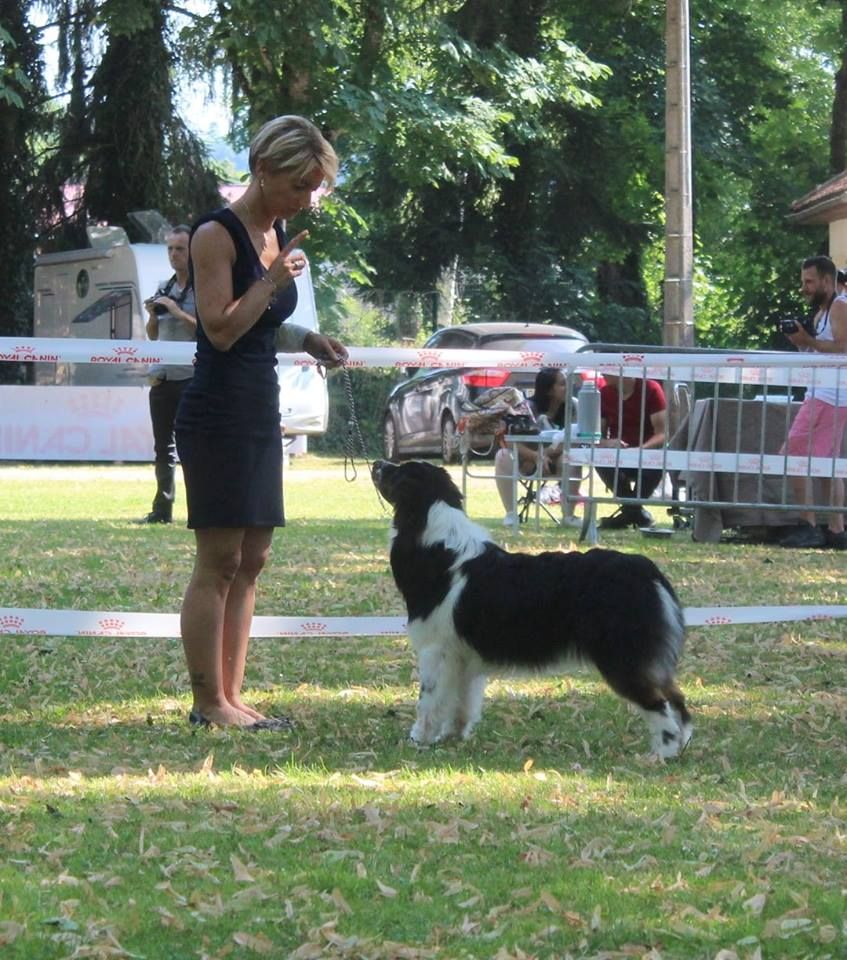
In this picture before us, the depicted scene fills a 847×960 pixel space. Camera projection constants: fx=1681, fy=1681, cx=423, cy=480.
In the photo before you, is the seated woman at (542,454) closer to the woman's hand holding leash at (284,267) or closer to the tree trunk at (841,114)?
the woman's hand holding leash at (284,267)

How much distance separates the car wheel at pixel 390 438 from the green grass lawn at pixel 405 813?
15.6 meters

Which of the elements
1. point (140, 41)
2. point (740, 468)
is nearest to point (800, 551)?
point (740, 468)

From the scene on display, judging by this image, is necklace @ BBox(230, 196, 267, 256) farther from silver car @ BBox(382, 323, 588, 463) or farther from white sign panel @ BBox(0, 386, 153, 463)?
silver car @ BBox(382, 323, 588, 463)

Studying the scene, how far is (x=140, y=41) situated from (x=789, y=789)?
2318 centimetres

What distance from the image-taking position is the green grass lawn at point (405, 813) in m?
3.41

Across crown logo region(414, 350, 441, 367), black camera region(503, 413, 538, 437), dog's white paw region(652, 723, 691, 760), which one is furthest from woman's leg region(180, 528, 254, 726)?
black camera region(503, 413, 538, 437)

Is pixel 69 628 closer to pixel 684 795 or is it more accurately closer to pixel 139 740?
pixel 139 740

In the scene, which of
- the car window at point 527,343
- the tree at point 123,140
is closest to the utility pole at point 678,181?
the car window at point 527,343

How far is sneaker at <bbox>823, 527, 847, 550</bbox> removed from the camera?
1160 centimetres

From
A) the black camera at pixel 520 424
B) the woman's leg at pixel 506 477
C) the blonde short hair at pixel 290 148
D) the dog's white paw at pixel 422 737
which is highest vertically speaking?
the blonde short hair at pixel 290 148

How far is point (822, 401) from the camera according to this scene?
10.7 metres

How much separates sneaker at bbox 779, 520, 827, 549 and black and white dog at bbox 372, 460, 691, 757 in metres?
6.60

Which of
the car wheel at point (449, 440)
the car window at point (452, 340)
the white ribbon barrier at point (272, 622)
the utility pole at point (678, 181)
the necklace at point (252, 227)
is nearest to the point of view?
the necklace at point (252, 227)

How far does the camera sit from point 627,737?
18.1ft
